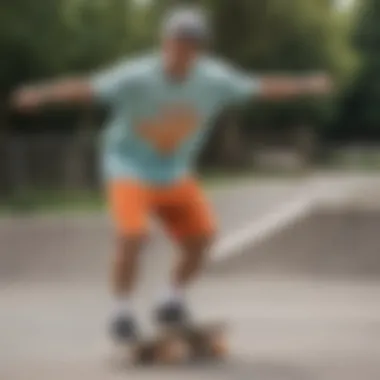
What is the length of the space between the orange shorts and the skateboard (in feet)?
1.06

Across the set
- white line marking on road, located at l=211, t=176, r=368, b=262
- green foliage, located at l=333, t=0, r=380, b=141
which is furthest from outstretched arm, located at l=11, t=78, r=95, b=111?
green foliage, located at l=333, t=0, r=380, b=141

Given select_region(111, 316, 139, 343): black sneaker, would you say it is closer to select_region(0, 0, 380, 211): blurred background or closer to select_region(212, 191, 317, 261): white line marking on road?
select_region(212, 191, 317, 261): white line marking on road

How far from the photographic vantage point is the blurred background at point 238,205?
4.78m

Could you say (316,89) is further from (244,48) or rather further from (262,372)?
(244,48)

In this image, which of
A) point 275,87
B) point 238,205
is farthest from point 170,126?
point 238,205

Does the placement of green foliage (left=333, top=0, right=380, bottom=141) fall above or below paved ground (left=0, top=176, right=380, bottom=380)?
above

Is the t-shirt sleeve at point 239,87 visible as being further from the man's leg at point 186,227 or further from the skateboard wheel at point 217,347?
the skateboard wheel at point 217,347

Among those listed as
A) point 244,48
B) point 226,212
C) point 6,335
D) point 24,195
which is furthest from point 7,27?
point 6,335

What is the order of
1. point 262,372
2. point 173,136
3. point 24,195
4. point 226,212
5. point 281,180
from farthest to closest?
1. point 281,180
2. point 24,195
3. point 226,212
4. point 173,136
5. point 262,372

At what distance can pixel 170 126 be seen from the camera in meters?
4.57

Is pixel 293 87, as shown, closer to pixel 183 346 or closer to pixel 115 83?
pixel 115 83

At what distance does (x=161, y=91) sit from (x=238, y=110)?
1923cm

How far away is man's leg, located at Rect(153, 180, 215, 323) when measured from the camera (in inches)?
184

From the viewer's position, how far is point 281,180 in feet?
63.3
